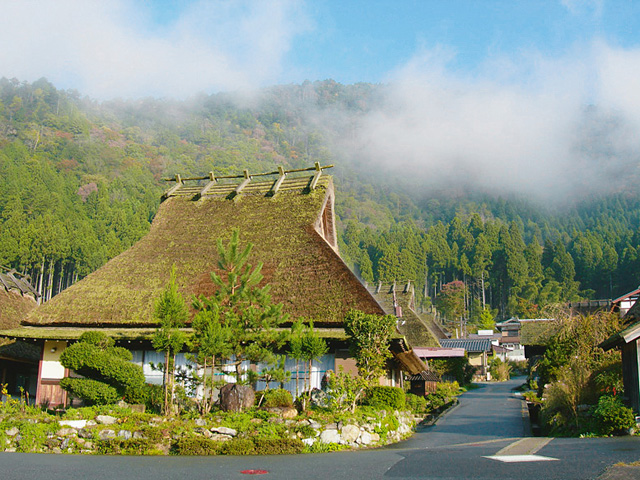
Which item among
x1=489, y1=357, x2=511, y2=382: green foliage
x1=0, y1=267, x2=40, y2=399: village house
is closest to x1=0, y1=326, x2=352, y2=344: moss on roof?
x1=0, y1=267, x2=40, y2=399: village house

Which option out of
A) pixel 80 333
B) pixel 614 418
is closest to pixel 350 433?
pixel 614 418

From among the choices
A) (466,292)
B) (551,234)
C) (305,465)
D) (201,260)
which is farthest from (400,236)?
(305,465)

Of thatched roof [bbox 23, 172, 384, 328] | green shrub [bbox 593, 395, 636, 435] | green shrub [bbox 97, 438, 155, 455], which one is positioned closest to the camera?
green shrub [bbox 97, 438, 155, 455]

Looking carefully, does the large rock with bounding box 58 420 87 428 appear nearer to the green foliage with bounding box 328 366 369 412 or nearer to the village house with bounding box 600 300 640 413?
the green foliage with bounding box 328 366 369 412

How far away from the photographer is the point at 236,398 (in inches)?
546

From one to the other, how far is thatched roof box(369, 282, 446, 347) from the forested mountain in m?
32.1

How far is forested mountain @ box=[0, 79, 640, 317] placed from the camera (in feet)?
Answer: 205

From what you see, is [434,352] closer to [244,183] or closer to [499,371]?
[244,183]

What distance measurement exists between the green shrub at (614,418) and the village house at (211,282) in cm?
541

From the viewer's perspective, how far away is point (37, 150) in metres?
105

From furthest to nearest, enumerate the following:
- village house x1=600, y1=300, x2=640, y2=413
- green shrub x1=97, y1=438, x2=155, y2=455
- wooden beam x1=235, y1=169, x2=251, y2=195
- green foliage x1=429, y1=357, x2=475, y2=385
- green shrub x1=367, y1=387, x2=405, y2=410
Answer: green foliage x1=429, y1=357, x2=475, y2=385, wooden beam x1=235, y1=169, x2=251, y2=195, green shrub x1=367, y1=387, x2=405, y2=410, village house x1=600, y1=300, x2=640, y2=413, green shrub x1=97, y1=438, x2=155, y2=455

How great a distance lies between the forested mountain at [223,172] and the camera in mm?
62500

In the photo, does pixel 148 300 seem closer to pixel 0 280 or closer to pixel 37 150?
pixel 0 280

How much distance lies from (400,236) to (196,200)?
82.8 meters
